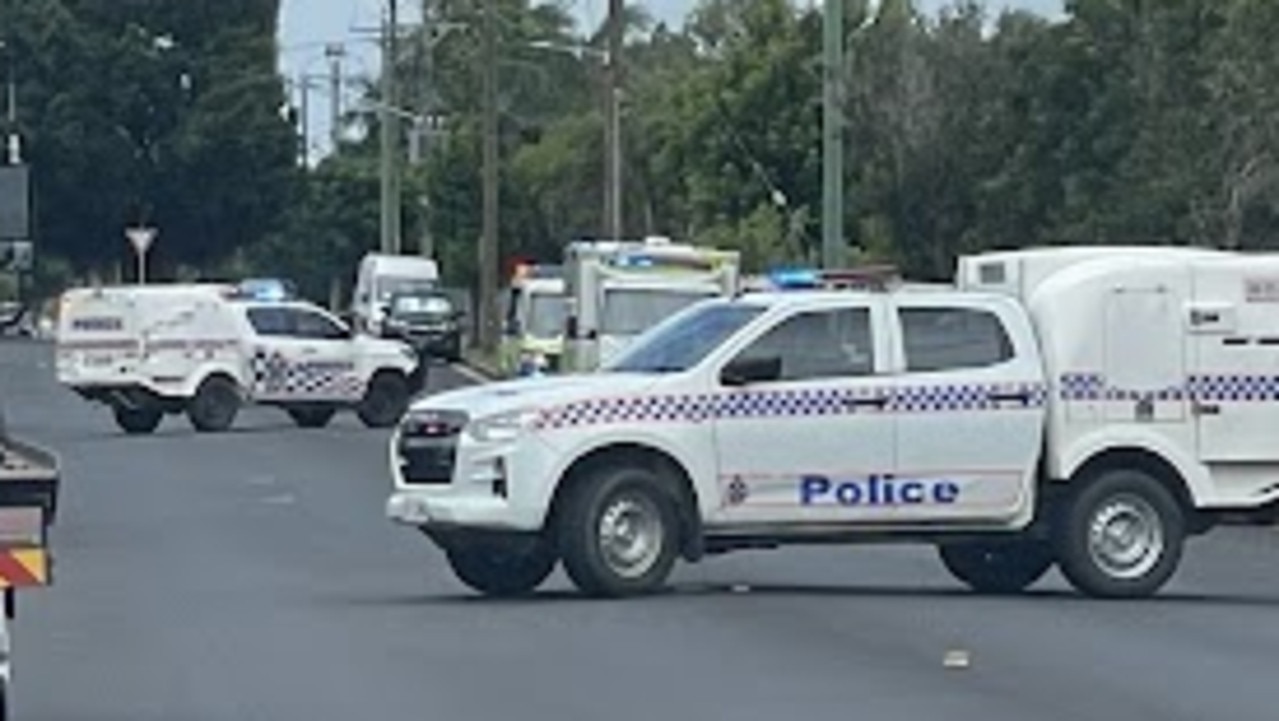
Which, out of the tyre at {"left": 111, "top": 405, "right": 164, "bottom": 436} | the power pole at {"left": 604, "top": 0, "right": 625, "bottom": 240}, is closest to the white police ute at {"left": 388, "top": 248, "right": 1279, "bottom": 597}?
the tyre at {"left": 111, "top": 405, "right": 164, "bottom": 436}

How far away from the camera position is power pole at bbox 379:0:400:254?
97688mm

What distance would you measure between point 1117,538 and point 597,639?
466cm

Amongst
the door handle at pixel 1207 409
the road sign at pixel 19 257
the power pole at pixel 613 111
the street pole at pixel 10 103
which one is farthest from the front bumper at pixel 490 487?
the street pole at pixel 10 103

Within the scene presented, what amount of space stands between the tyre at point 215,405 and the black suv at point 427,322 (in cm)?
2535

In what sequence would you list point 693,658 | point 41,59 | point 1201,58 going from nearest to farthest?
point 693,658 < point 1201,58 < point 41,59

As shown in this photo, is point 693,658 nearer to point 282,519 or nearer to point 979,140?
point 282,519

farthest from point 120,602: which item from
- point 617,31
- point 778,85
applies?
point 778,85

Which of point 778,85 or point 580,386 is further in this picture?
point 778,85

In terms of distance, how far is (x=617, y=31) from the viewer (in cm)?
6088

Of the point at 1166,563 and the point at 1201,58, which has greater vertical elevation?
the point at 1201,58

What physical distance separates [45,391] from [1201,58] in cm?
2539

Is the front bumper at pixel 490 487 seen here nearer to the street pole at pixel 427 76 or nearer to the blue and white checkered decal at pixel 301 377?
the blue and white checkered decal at pixel 301 377

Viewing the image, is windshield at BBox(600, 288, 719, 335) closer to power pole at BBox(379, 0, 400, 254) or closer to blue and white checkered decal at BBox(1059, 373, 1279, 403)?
blue and white checkered decal at BBox(1059, 373, 1279, 403)

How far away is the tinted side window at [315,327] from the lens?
163 ft
